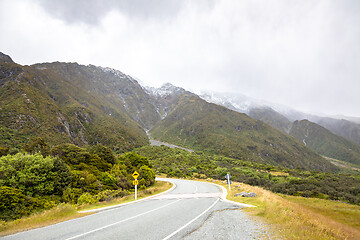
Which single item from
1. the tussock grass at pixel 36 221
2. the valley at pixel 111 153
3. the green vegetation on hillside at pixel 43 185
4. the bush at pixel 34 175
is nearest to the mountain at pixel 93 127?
the valley at pixel 111 153

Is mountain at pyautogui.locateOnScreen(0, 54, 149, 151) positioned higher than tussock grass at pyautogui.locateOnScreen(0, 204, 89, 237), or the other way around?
mountain at pyautogui.locateOnScreen(0, 54, 149, 151)

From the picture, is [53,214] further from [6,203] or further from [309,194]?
[309,194]

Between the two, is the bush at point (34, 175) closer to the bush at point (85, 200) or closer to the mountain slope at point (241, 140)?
the bush at point (85, 200)

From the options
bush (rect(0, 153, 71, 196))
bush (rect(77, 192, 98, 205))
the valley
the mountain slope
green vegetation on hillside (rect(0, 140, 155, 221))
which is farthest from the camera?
the mountain slope

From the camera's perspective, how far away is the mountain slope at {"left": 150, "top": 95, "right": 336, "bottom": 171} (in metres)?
135

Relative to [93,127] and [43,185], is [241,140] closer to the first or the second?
[93,127]

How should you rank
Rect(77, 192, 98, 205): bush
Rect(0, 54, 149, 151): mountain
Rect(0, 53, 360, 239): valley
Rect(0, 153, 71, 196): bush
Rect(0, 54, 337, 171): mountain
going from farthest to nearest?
Rect(0, 54, 337, 171): mountain < Rect(0, 54, 149, 151): mountain < Rect(0, 53, 360, 239): valley < Rect(77, 192, 98, 205): bush < Rect(0, 153, 71, 196): bush

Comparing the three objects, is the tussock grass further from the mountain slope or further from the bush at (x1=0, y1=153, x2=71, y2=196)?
the mountain slope

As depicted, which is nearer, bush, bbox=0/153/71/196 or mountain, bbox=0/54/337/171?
bush, bbox=0/153/71/196

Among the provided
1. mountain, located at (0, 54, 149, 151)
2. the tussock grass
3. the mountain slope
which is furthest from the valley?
the tussock grass

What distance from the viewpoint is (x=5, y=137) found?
61.4 meters

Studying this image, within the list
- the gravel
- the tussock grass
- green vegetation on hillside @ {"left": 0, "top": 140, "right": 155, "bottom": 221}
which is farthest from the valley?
the gravel


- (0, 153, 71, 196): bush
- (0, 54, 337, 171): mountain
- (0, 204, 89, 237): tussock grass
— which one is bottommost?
(0, 204, 89, 237): tussock grass

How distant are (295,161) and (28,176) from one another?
173 metres
